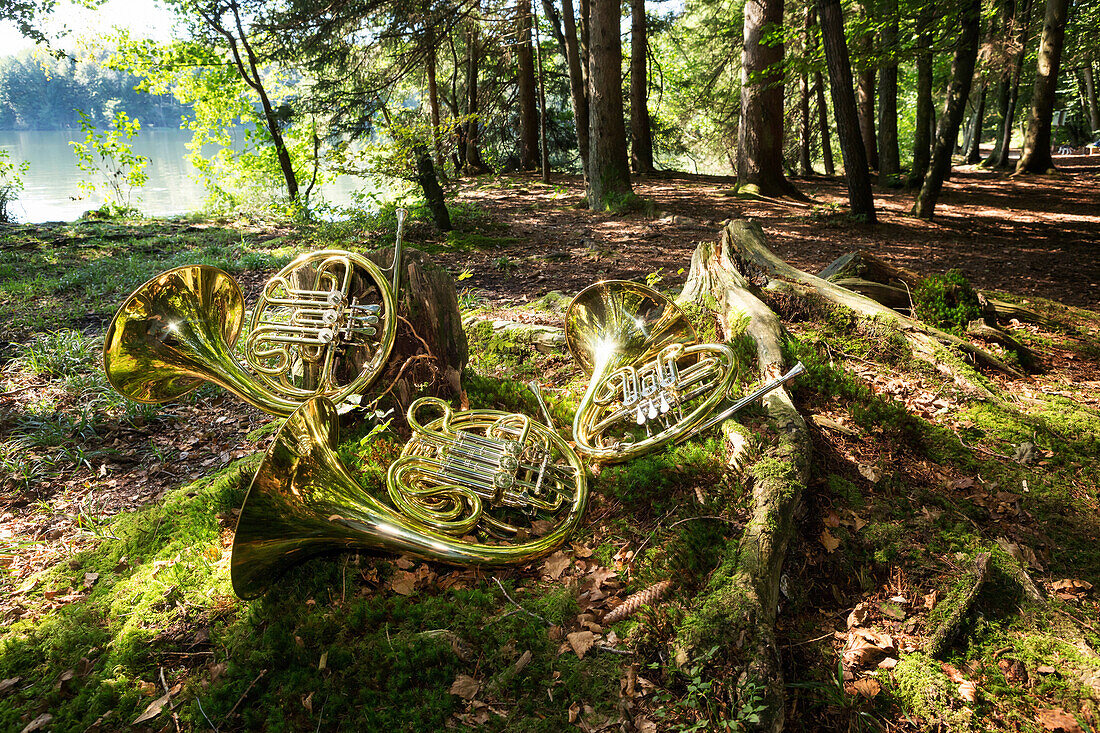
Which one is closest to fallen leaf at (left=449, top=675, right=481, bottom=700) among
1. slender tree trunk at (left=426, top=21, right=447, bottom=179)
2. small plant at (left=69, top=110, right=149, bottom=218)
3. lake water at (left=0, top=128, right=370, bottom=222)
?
slender tree trunk at (left=426, top=21, right=447, bottom=179)

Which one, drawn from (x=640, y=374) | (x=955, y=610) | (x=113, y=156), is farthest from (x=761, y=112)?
(x=113, y=156)

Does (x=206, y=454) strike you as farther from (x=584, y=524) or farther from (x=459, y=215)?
(x=459, y=215)

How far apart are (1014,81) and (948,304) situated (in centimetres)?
1685

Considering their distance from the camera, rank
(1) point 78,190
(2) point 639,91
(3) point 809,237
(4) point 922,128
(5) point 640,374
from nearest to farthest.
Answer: (5) point 640,374 < (3) point 809,237 < (4) point 922,128 < (2) point 639,91 < (1) point 78,190

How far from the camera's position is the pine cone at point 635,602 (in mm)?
2184

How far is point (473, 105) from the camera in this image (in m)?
14.2

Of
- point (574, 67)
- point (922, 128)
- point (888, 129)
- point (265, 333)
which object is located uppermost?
point (574, 67)

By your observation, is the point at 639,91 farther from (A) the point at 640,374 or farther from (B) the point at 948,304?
(A) the point at 640,374

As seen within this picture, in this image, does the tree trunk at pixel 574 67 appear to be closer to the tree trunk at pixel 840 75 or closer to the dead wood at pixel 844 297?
the tree trunk at pixel 840 75

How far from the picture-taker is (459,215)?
340 inches

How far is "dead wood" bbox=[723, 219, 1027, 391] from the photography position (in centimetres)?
346

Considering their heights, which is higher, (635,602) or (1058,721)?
(635,602)

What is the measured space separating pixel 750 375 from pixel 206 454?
3.28m

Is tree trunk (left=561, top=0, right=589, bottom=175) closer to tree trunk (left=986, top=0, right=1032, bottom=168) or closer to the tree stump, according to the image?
the tree stump
